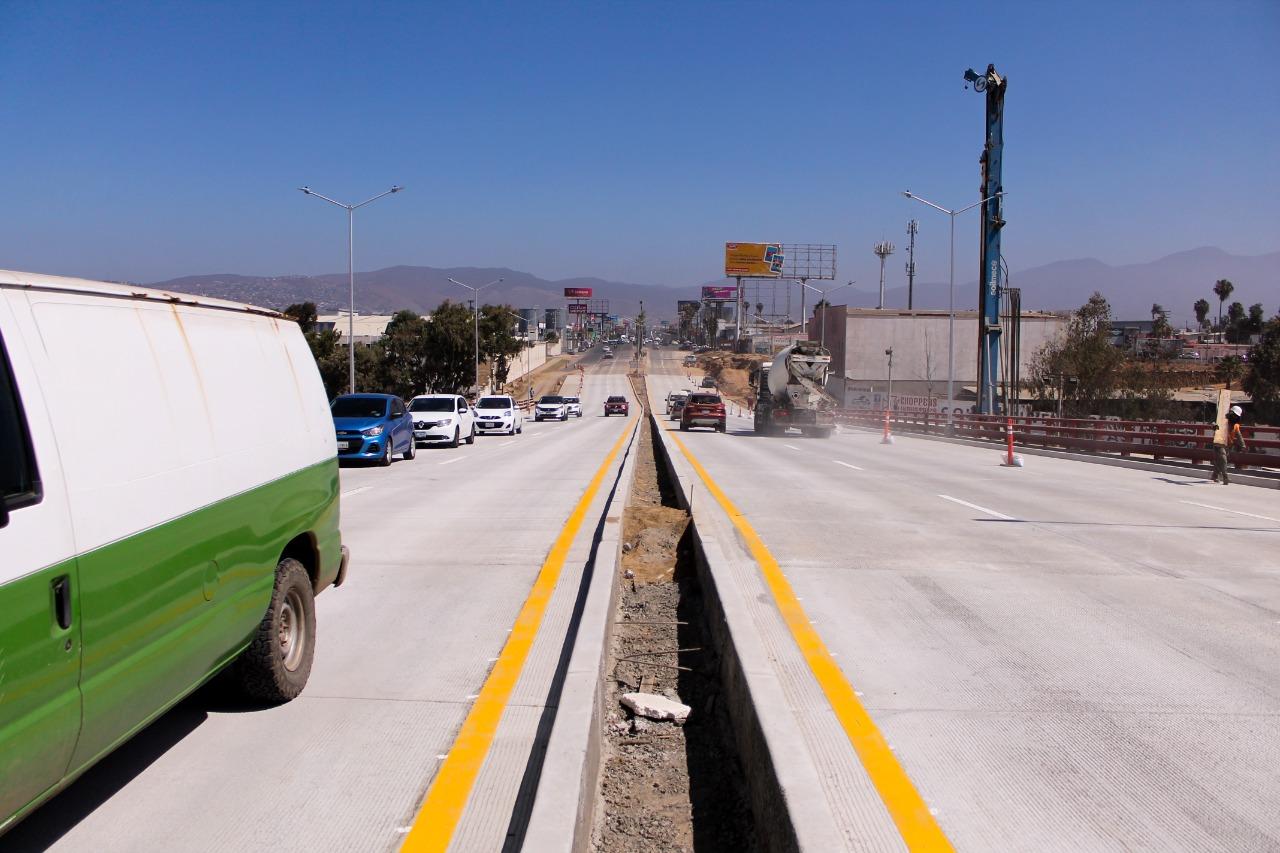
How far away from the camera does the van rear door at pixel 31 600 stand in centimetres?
321

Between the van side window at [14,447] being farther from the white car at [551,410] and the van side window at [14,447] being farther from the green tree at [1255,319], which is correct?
the green tree at [1255,319]

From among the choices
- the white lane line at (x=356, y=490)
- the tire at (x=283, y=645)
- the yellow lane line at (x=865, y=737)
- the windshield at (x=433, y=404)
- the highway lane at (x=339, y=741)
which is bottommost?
the white lane line at (x=356, y=490)

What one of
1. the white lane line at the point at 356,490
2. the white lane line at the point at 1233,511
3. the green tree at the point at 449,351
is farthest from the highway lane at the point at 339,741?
the green tree at the point at 449,351

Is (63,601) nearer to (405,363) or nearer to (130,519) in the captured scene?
(130,519)

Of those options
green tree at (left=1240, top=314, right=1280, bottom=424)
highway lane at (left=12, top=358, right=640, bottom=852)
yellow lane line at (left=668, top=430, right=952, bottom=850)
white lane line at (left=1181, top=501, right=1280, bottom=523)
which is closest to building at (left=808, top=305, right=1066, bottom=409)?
green tree at (left=1240, top=314, right=1280, bottom=424)

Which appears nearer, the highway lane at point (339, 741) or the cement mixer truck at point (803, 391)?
the highway lane at point (339, 741)

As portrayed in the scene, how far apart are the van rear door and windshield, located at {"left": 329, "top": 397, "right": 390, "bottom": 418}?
796 inches

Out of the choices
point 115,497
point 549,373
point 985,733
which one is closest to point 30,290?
point 115,497

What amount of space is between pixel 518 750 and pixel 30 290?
2.91 meters

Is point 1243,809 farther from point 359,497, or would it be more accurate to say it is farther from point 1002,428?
point 1002,428

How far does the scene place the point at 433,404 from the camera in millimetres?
32000

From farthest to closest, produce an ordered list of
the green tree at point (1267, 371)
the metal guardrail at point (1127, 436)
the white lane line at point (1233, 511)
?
the green tree at point (1267, 371), the metal guardrail at point (1127, 436), the white lane line at point (1233, 511)

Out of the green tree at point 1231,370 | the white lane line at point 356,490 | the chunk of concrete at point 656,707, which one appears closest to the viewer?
the chunk of concrete at point 656,707

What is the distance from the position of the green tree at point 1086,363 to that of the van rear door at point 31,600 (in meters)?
57.7
